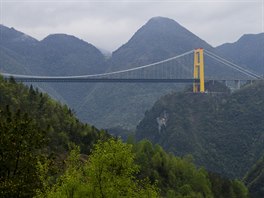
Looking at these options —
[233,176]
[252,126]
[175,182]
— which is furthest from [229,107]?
[175,182]

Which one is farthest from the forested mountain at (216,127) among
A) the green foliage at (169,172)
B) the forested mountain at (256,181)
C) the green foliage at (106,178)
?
the green foliage at (106,178)

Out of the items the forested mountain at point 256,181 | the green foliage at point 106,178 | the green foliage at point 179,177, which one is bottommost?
the forested mountain at point 256,181

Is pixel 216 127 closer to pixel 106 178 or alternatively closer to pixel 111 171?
pixel 111 171

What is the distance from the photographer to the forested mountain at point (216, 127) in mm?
102812

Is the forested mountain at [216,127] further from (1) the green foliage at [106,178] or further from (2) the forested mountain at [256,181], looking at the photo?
(1) the green foliage at [106,178]

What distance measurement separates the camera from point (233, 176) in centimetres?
9444

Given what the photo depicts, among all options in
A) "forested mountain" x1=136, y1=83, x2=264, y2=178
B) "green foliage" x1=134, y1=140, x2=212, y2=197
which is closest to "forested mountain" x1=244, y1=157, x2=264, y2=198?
"green foliage" x1=134, y1=140, x2=212, y2=197

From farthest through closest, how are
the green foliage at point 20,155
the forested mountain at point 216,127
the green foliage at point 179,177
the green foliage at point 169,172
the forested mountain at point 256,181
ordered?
the forested mountain at point 216,127
the forested mountain at point 256,181
the green foliage at point 169,172
the green foliage at point 179,177
the green foliage at point 20,155

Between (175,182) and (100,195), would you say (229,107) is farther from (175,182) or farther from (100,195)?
(100,195)

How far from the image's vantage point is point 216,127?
116m

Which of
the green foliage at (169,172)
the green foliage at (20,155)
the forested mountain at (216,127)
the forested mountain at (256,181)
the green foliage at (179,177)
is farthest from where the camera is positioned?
the forested mountain at (216,127)

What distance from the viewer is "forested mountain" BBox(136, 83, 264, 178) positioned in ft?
337

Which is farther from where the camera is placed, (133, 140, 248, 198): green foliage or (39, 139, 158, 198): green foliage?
(133, 140, 248, 198): green foliage

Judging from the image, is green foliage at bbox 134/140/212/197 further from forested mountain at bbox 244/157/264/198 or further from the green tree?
the green tree
